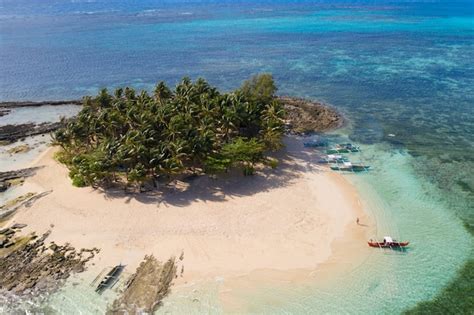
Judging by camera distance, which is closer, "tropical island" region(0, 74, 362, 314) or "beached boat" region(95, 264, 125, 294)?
"beached boat" region(95, 264, 125, 294)

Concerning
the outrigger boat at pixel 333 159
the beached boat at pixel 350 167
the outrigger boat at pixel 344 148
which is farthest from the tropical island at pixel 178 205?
the outrigger boat at pixel 344 148

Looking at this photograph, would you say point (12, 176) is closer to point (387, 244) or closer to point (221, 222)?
point (221, 222)

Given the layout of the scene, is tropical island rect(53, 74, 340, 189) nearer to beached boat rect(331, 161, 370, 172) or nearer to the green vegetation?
the green vegetation

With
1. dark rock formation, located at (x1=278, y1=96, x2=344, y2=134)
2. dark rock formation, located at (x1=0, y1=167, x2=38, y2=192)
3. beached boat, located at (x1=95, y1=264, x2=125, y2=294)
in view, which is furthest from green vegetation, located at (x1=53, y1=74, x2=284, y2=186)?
beached boat, located at (x1=95, y1=264, x2=125, y2=294)

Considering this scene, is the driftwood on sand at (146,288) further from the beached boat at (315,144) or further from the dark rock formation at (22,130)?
the dark rock formation at (22,130)

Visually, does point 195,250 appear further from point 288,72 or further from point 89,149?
point 288,72
